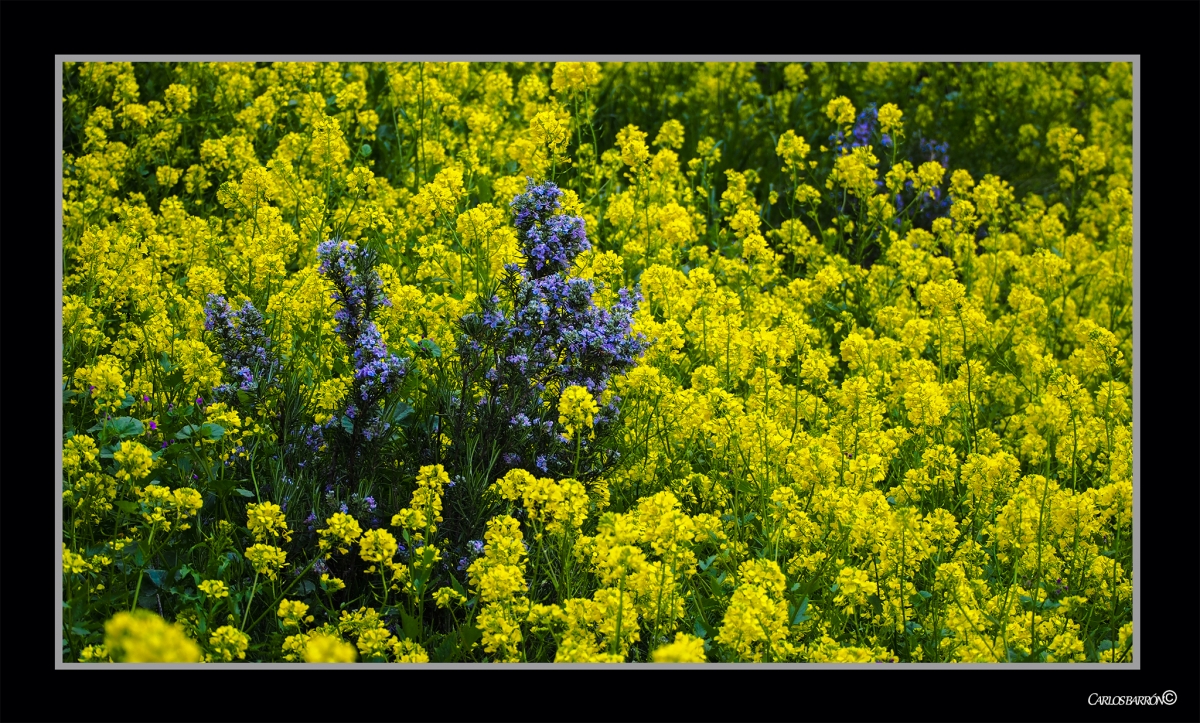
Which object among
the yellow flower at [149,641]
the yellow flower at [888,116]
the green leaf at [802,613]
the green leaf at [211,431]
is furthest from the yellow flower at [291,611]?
the yellow flower at [888,116]

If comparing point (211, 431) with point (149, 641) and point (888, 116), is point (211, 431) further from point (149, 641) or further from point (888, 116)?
point (888, 116)

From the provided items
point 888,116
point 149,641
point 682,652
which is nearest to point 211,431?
point 149,641

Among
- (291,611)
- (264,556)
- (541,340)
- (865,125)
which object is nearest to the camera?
(291,611)

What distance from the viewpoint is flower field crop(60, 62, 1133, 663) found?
3.26 m

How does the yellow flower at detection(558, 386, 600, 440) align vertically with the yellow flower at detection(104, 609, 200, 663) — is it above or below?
above

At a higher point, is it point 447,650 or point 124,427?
point 124,427

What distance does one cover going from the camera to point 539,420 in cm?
380

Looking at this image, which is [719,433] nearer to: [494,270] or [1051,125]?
[494,270]

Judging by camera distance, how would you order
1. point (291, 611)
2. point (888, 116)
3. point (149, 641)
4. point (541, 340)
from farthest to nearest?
point (888, 116)
point (541, 340)
point (291, 611)
point (149, 641)

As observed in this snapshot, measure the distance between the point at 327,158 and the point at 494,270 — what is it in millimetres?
1092

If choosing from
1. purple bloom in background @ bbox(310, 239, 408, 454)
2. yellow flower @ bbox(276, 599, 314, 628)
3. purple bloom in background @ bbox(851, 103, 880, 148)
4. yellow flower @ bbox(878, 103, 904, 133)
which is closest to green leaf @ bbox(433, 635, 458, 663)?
yellow flower @ bbox(276, 599, 314, 628)

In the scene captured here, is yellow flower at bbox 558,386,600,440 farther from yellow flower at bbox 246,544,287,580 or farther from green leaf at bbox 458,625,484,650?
yellow flower at bbox 246,544,287,580

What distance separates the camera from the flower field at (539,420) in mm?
3256
